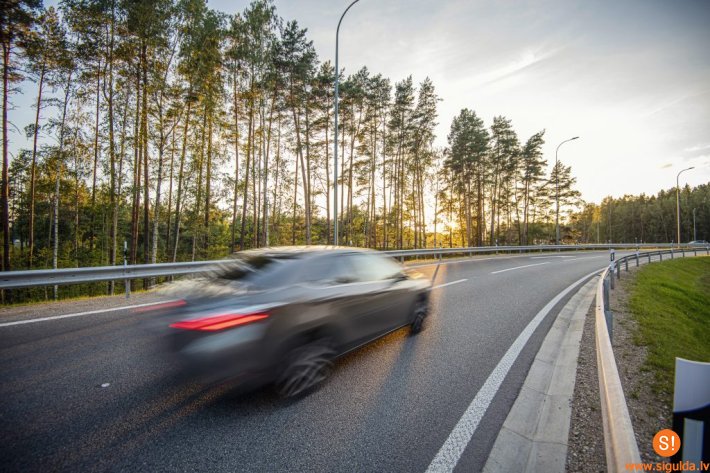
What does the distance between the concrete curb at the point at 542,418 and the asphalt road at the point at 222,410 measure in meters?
0.11

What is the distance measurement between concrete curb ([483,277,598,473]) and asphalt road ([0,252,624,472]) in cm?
11

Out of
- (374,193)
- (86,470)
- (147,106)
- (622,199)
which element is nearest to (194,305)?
(86,470)

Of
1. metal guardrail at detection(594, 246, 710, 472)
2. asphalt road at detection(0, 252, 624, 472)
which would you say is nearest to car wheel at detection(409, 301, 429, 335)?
asphalt road at detection(0, 252, 624, 472)

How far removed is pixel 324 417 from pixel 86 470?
1615 mm

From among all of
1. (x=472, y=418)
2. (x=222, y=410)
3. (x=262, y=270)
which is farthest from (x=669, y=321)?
(x=222, y=410)

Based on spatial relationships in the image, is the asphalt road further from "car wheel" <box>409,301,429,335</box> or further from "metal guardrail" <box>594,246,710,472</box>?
"metal guardrail" <box>594,246,710,472</box>

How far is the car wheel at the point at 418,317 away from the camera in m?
4.67

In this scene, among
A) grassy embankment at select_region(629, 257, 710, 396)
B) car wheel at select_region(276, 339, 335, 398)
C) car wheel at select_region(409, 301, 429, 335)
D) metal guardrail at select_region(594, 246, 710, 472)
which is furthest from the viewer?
car wheel at select_region(409, 301, 429, 335)

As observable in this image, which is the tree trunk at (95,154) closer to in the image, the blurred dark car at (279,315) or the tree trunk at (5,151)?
the tree trunk at (5,151)

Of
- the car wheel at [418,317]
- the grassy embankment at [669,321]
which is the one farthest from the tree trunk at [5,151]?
the grassy embankment at [669,321]

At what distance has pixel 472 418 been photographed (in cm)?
253

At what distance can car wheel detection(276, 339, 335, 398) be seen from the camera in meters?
2.76

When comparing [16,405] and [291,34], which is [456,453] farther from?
[291,34]

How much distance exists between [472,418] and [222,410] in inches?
87.9
